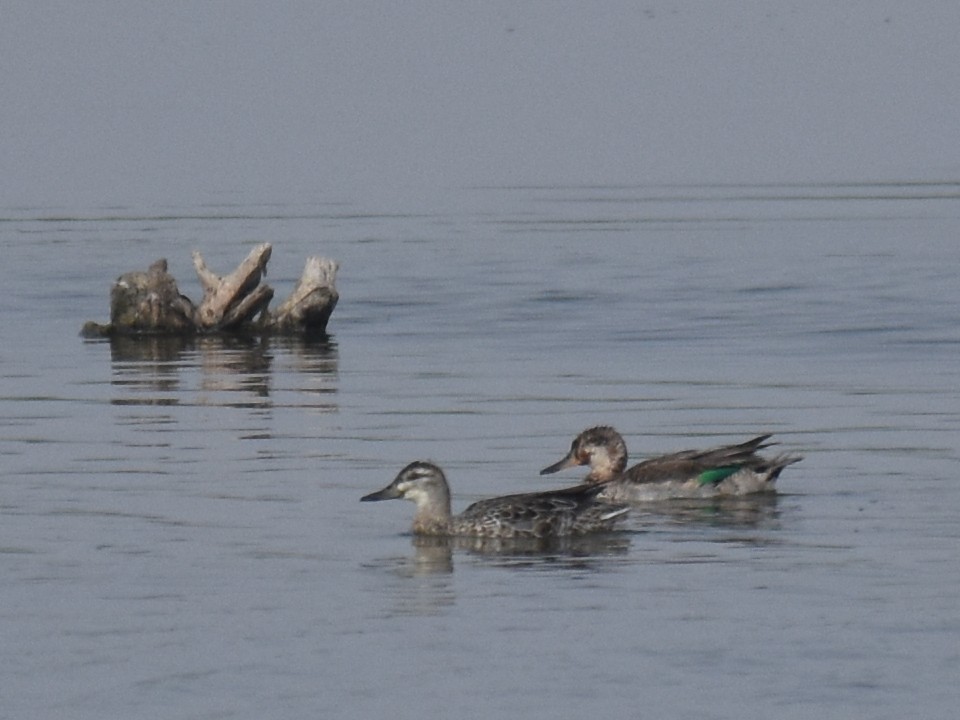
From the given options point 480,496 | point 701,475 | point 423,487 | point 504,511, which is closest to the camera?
point 504,511

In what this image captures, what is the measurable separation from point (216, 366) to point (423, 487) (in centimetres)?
1206

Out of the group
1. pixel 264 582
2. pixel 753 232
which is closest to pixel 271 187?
pixel 753 232

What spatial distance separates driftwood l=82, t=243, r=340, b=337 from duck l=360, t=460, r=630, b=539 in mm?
14603

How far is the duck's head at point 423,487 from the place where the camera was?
18.1 m

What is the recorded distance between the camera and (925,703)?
12.5 metres

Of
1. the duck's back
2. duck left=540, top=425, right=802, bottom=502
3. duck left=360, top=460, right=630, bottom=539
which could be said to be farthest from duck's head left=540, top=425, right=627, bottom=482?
the duck's back

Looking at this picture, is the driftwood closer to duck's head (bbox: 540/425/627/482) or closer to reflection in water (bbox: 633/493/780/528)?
duck's head (bbox: 540/425/627/482)

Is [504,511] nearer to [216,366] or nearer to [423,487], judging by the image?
[423,487]

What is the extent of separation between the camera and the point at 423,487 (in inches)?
713

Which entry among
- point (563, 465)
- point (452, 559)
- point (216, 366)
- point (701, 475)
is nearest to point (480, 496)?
point (563, 465)

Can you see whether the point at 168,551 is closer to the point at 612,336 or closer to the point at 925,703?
the point at 925,703

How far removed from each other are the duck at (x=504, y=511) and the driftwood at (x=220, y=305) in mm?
14603

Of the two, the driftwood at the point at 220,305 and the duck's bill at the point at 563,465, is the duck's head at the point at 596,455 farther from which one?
the driftwood at the point at 220,305

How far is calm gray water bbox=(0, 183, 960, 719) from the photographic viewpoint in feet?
43.4
